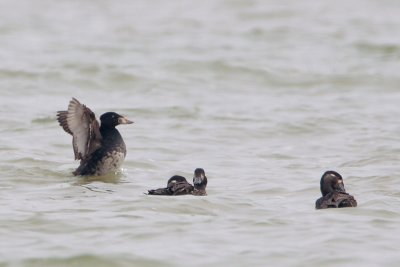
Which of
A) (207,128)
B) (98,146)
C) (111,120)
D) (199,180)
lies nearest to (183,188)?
(199,180)

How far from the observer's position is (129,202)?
11.7 m

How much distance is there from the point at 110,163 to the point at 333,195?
346 centimetres

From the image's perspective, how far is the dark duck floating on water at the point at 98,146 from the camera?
44.2ft

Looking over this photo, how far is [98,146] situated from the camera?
13.8 m

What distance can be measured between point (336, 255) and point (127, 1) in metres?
25.3

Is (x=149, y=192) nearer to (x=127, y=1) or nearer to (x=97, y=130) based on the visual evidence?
(x=97, y=130)

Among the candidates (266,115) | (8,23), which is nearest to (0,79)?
(266,115)

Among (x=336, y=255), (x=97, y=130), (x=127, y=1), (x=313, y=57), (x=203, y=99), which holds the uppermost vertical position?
(x=127, y=1)

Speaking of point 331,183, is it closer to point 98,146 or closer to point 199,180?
point 199,180

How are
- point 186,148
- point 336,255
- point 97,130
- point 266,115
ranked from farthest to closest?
point 266,115 → point 186,148 → point 97,130 → point 336,255

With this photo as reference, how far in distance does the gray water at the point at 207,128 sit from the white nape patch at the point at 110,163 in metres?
0.28

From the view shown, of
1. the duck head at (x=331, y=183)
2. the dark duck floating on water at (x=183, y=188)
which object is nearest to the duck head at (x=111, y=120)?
the dark duck floating on water at (x=183, y=188)

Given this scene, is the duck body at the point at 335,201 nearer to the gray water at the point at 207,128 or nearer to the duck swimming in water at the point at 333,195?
the duck swimming in water at the point at 333,195

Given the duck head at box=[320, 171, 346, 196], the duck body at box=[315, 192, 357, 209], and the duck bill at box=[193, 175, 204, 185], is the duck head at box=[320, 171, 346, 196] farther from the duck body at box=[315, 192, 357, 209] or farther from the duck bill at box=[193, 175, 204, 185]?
the duck bill at box=[193, 175, 204, 185]
